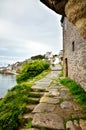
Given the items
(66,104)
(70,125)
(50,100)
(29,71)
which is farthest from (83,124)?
(29,71)

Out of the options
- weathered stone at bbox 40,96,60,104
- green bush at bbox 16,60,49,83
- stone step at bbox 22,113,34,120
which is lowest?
stone step at bbox 22,113,34,120

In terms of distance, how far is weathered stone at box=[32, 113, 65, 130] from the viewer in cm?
495

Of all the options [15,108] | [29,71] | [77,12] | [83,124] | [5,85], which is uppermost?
[77,12]

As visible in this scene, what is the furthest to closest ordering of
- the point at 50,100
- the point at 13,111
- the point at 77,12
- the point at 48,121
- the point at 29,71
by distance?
the point at 29,71 → the point at 50,100 → the point at 13,111 → the point at 48,121 → the point at 77,12

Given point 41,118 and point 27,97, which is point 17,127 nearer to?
point 41,118

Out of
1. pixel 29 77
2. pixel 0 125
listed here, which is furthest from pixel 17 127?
pixel 29 77

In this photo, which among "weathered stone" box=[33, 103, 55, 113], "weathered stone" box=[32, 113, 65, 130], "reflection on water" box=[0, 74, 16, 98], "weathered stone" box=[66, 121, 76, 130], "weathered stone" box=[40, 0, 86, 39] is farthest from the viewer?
"reflection on water" box=[0, 74, 16, 98]

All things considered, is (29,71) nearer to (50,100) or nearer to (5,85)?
(50,100)

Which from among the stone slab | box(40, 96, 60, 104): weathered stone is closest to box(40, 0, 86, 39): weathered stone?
the stone slab

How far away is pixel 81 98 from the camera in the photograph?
7438 millimetres

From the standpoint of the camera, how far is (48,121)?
524cm

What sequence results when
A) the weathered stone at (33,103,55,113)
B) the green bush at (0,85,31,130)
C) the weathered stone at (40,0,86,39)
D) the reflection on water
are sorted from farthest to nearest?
the reflection on water
the weathered stone at (33,103,55,113)
the green bush at (0,85,31,130)
the weathered stone at (40,0,86,39)

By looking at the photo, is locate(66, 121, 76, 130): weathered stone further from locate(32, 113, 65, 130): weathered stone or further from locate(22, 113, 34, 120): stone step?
locate(22, 113, 34, 120): stone step

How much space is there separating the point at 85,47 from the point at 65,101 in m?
2.59
